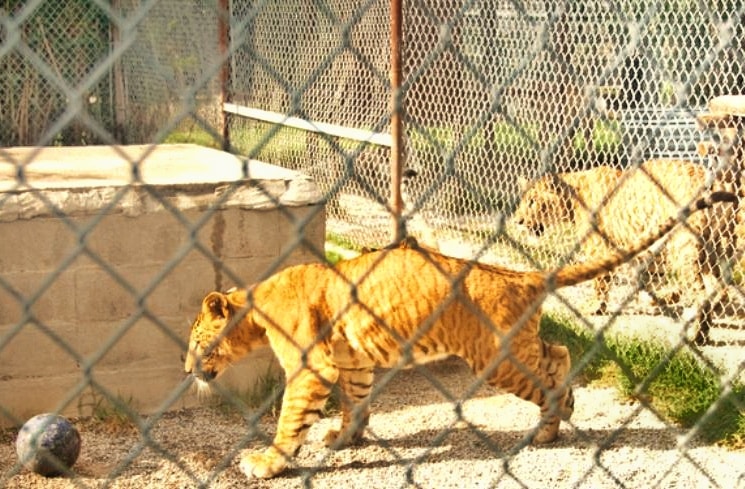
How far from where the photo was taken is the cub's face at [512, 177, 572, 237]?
7250mm

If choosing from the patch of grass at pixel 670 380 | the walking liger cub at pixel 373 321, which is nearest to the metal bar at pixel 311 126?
the walking liger cub at pixel 373 321

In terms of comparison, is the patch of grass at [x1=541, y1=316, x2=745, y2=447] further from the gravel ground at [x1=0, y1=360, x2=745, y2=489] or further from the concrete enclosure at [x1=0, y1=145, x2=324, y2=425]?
the concrete enclosure at [x1=0, y1=145, x2=324, y2=425]

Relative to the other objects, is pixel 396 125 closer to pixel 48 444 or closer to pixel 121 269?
pixel 121 269

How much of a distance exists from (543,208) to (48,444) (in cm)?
371

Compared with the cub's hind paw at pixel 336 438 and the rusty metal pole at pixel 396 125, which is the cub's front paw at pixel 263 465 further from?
the rusty metal pole at pixel 396 125

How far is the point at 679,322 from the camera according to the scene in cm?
595

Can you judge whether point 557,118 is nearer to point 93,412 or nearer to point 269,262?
point 269,262

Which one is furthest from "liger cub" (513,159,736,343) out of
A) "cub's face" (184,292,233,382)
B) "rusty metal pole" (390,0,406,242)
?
"cub's face" (184,292,233,382)

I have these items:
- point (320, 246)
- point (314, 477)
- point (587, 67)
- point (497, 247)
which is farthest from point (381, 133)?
point (314, 477)

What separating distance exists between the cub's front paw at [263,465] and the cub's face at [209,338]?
391 mm

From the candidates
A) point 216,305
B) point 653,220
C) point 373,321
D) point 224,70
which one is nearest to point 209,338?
point 216,305

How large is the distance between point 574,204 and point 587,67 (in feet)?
3.63

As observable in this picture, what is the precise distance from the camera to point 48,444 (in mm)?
4633

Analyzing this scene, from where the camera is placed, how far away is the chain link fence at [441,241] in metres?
4.89
